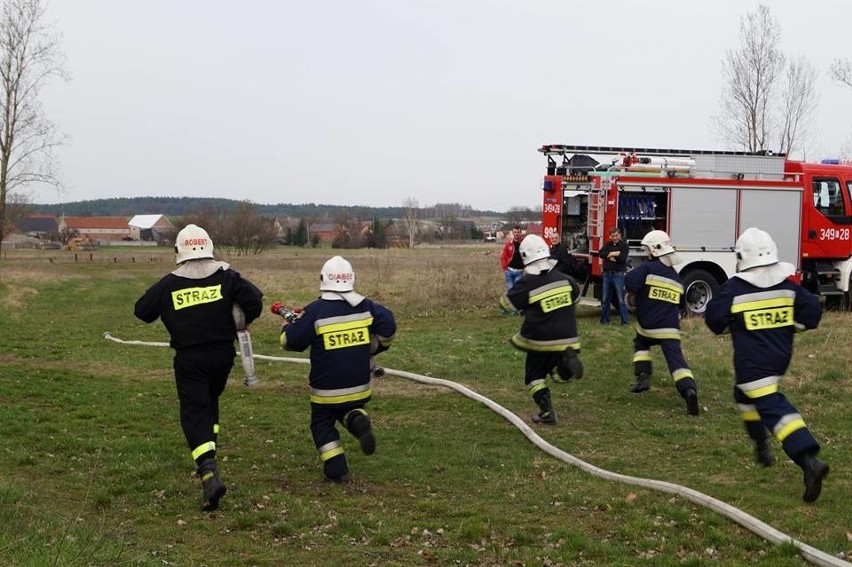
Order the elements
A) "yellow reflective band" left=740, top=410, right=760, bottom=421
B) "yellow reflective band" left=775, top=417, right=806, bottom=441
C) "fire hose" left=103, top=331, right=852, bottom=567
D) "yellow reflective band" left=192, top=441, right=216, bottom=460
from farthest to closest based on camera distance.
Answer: "yellow reflective band" left=740, top=410, right=760, bottom=421, "yellow reflective band" left=192, top=441, right=216, bottom=460, "yellow reflective band" left=775, top=417, right=806, bottom=441, "fire hose" left=103, top=331, right=852, bottom=567

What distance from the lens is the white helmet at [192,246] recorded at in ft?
20.7

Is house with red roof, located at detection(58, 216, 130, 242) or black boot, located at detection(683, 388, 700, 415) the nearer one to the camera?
black boot, located at detection(683, 388, 700, 415)

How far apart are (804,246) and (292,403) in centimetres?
1156

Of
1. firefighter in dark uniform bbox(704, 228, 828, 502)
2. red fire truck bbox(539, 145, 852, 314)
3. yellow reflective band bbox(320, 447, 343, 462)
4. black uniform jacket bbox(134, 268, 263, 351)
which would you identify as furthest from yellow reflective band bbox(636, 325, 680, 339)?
red fire truck bbox(539, 145, 852, 314)

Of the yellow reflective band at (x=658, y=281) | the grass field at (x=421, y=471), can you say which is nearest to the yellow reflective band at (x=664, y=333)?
the yellow reflective band at (x=658, y=281)

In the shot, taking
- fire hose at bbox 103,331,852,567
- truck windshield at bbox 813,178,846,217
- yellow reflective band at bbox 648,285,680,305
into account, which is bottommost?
fire hose at bbox 103,331,852,567

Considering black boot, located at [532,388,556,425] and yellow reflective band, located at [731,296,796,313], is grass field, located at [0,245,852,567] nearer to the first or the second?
black boot, located at [532,388,556,425]

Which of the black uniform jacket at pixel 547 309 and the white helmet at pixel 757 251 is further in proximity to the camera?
the black uniform jacket at pixel 547 309

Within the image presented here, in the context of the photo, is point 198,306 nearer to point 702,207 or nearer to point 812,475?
point 812,475

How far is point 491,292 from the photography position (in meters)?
20.4

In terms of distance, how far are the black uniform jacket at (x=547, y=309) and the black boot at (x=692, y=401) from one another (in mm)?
1462

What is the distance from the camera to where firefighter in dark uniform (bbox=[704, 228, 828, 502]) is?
612 centimetres

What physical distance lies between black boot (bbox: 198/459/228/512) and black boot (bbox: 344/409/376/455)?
1.11m

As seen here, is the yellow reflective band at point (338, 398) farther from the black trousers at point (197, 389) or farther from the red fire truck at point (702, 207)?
the red fire truck at point (702, 207)
